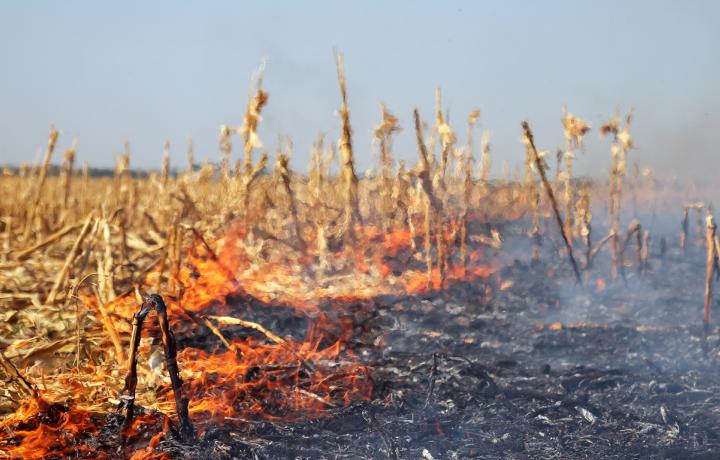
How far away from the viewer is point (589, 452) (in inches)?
144

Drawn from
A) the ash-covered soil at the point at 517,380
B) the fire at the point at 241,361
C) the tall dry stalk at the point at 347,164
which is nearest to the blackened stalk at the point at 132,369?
the fire at the point at 241,361

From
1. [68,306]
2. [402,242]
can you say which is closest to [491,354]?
[402,242]

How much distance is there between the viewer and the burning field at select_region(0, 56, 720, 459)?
Result: 374 cm

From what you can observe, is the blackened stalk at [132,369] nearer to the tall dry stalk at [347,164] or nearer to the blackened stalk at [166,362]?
the blackened stalk at [166,362]

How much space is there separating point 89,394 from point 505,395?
2.59 meters

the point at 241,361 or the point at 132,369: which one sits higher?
the point at 132,369

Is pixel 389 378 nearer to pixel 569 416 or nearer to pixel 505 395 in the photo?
pixel 505 395

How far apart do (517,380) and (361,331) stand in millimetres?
1477

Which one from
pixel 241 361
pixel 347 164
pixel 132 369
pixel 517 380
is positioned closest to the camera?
pixel 132 369

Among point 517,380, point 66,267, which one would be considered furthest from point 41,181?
point 517,380

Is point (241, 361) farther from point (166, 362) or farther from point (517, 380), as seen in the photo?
point (517, 380)

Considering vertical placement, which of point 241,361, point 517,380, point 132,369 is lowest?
point 517,380

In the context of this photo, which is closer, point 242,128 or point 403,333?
point 403,333

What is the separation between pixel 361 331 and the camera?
5.78 m
